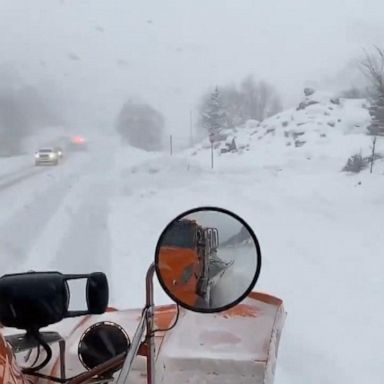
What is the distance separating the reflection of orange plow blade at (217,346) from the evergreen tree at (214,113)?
53.6m

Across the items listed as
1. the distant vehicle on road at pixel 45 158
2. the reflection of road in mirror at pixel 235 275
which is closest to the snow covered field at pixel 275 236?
the reflection of road in mirror at pixel 235 275

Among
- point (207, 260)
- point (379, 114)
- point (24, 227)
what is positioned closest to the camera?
point (207, 260)

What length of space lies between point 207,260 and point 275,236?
9792 millimetres

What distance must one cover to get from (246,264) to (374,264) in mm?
7452

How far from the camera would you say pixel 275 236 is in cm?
1113

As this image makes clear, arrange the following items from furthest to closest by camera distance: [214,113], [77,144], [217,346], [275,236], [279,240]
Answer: [77,144] → [214,113] → [275,236] → [279,240] → [217,346]

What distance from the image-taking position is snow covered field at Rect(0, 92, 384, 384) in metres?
5.35

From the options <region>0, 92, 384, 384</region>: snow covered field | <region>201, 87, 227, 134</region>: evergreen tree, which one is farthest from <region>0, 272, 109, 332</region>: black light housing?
<region>201, 87, 227, 134</region>: evergreen tree

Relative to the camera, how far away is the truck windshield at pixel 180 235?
148cm

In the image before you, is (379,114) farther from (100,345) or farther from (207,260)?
(207,260)

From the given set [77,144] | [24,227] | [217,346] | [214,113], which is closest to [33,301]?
[217,346]

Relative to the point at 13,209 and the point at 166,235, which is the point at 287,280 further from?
the point at 13,209

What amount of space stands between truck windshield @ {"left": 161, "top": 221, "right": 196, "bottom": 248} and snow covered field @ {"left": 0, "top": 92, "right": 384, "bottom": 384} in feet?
10.7

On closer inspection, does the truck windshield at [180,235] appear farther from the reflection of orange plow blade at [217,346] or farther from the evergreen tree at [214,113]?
the evergreen tree at [214,113]
